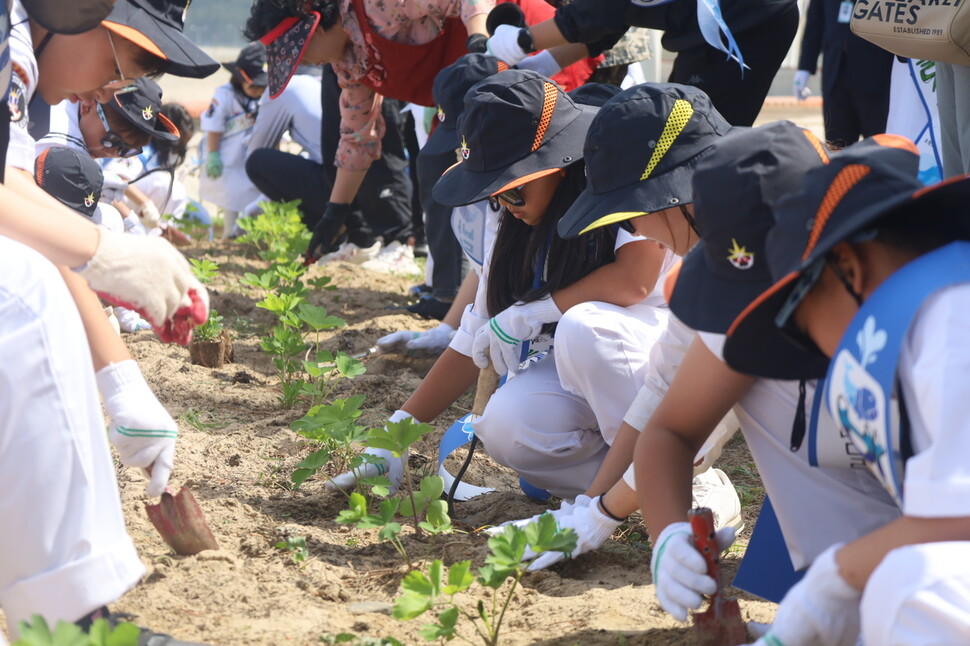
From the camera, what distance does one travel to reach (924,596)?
1158 millimetres

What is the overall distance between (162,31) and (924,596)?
177 cm

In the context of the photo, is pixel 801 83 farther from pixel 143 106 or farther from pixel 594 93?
pixel 143 106

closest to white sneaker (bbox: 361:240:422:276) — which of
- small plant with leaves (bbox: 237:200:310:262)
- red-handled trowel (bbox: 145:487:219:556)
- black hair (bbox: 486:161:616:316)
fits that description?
small plant with leaves (bbox: 237:200:310:262)

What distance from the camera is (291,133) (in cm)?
716

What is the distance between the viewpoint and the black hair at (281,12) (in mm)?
3587

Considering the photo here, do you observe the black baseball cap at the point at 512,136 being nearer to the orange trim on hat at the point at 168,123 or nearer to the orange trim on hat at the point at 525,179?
the orange trim on hat at the point at 525,179

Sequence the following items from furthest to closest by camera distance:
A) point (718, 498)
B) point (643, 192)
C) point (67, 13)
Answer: point (718, 498), point (643, 192), point (67, 13)

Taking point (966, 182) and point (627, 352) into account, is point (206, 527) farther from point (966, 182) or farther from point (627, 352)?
point (966, 182)

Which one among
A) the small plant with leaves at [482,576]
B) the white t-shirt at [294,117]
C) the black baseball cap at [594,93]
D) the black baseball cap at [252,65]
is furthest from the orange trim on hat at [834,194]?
the black baseball cap at [252,65]

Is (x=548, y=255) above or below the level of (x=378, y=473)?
above

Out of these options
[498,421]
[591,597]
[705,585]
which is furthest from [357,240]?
[705,585]

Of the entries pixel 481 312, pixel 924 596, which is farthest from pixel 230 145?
pixel 924 596

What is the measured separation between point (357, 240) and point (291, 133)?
1559 millimetres

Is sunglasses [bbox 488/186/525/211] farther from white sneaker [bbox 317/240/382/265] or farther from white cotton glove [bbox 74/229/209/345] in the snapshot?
white sneaker [bbox 317/240/382/265]
